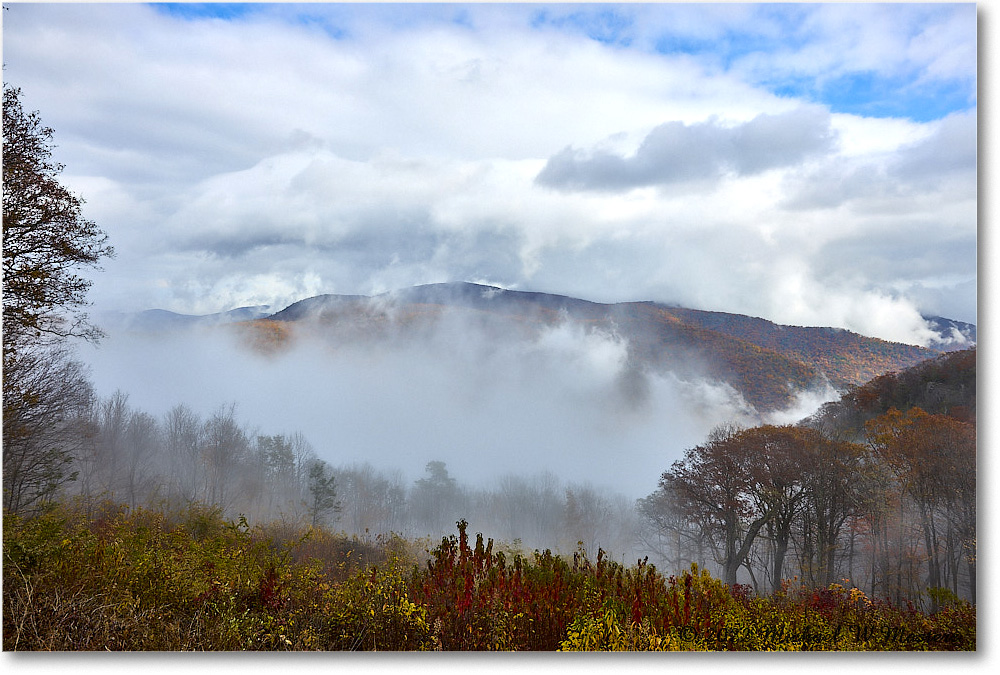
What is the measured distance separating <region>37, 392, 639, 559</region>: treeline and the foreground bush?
239mm

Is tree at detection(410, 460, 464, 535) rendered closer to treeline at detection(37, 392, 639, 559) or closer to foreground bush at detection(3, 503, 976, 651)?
treeline at detection(37, 392, 639, 559)

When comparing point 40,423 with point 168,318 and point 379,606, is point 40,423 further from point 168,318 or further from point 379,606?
point 379,606

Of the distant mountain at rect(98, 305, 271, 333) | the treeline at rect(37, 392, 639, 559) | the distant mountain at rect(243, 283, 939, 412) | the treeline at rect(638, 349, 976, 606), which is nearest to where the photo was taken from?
the treeline at rect(638, 349, 976, 606)

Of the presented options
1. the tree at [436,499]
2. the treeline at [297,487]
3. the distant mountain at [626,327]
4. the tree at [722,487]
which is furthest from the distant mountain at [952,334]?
the tree at [436,499]

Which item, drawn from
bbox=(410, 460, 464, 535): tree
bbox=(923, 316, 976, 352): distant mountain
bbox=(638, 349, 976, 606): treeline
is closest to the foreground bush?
bbox=(638, 349, 976, 606): treeline

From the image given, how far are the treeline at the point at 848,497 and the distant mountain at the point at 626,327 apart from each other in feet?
1.40

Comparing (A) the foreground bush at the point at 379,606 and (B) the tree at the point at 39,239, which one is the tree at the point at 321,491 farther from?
(B) the tree at the point at 39,239

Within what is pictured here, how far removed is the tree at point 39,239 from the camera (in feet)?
15.1

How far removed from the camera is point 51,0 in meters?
4.69

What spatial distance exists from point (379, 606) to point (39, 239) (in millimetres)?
3601

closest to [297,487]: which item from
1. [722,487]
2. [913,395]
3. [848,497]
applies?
[722,487]

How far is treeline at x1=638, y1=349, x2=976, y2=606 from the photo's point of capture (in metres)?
4.43

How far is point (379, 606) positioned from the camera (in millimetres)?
4391

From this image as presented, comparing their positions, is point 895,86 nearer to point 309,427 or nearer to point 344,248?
point 344,248
